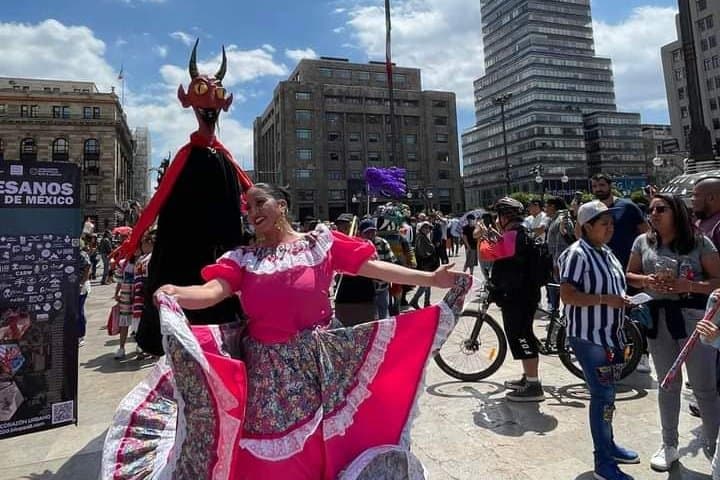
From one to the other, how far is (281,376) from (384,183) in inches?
219

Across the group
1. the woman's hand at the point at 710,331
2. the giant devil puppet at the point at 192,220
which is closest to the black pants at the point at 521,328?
the woman's hand at the point at 710,331

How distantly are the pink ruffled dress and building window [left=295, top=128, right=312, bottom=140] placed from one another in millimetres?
66142

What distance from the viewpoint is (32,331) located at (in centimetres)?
306

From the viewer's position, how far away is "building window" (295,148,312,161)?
65.6 meters

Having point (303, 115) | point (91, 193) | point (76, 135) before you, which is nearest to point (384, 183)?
point (91, 193)

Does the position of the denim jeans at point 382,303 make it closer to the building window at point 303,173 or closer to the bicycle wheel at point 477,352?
the bicycle wheel at point 477,352

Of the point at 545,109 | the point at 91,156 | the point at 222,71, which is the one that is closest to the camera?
the point at 222,71

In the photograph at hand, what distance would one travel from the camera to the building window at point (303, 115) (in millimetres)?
66344

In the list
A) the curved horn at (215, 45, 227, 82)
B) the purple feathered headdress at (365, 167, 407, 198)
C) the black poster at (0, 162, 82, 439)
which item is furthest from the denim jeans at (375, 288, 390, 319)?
the black poster at (0, 162, 82, 439)

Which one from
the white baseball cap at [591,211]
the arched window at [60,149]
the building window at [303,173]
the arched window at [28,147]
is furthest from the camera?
the building window at [303,173]

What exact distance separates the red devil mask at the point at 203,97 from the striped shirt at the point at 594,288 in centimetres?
278

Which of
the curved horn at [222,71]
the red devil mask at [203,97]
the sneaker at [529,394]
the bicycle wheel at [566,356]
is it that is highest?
the curved horn at [222,71]

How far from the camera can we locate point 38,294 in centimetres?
308

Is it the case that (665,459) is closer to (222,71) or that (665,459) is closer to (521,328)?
(521,328)
